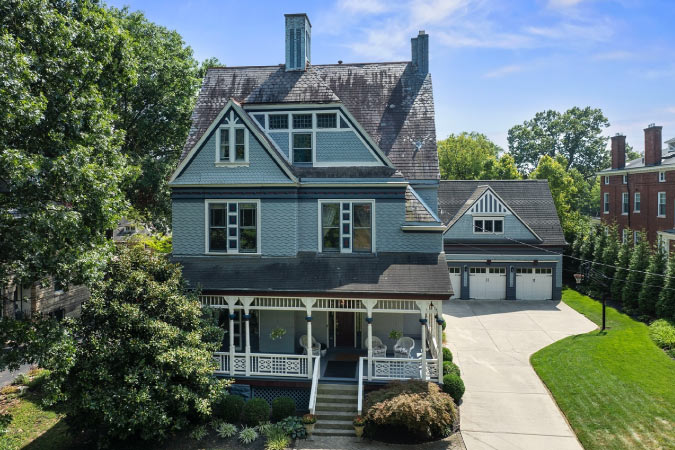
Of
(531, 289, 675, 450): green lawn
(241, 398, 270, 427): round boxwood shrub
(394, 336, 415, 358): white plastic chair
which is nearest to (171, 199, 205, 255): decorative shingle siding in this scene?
(241, 398, 270, 427): round boxwood shrub

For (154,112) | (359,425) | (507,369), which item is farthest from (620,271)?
(154,112)

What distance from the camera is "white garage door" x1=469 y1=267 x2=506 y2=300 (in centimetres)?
3262

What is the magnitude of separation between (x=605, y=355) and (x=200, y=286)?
17.3 m

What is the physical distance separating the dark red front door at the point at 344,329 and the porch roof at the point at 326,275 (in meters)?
2.64

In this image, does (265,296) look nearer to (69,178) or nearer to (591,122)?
(69,178)

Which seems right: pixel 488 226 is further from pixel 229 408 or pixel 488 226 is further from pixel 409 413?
pixel 229 408

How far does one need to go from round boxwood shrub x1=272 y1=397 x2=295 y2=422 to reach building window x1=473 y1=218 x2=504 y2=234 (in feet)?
69.7

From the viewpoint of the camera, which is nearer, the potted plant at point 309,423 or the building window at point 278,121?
the potted plant at point 309,423

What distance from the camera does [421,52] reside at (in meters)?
23.0

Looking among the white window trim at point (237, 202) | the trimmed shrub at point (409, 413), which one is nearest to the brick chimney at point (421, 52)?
the white window trim at point (237, 202)

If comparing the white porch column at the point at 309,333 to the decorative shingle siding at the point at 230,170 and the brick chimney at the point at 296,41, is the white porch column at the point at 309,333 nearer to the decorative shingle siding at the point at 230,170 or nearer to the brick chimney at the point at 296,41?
the decorative shingle siding at the point at 230,170

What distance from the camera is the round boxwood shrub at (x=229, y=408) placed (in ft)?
50.0

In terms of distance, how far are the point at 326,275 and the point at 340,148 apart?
535cm

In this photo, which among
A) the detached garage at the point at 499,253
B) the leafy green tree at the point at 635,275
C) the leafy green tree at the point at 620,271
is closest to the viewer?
the leafy green tree at the point at 635,275
